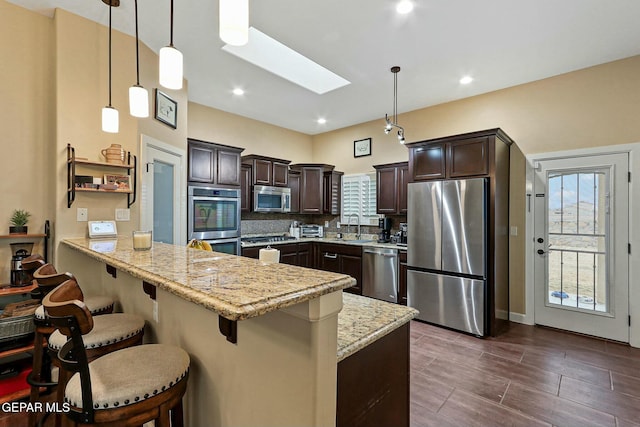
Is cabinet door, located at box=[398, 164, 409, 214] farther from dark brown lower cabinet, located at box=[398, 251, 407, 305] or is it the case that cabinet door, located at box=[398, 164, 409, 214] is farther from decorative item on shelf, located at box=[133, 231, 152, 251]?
decorative item on shelf, located at box=[133, 231, 152, 251]

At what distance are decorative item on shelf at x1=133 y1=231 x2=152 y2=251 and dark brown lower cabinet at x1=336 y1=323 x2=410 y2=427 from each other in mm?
1394

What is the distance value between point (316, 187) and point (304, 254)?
1291 mm

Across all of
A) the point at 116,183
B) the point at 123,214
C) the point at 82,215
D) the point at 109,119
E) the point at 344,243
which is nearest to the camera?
the point at 109,119

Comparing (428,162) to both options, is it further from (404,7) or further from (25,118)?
(25,118)

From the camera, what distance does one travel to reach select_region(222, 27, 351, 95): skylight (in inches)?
124

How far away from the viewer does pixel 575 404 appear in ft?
7.14

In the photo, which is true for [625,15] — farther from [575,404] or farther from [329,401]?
[329,401]

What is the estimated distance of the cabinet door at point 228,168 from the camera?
14.0ft

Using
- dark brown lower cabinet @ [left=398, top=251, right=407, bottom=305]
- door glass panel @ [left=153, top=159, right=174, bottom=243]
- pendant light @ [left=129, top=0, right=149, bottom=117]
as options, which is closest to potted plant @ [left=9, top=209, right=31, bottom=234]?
door glass panel @ [left=153, top=159, right=174, bottom=243]

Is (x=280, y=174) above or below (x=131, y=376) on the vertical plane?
above

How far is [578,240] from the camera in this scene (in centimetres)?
348

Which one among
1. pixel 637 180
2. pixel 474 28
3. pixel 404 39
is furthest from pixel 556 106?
pixel 404 39

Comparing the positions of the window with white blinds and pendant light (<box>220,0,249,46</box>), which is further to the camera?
the window with white blinds

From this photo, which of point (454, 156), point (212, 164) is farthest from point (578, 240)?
point (212, 164)
